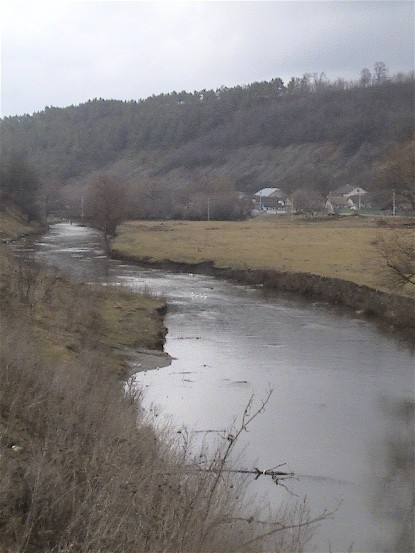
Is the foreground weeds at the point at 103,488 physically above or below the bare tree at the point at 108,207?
below

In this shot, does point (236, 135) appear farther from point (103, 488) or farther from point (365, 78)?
point (103, 488)

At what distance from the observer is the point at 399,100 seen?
122 meters

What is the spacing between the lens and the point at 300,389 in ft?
56.9

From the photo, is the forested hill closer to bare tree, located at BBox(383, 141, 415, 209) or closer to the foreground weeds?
bare tree, located at BBox(383, 141, 415, 209)

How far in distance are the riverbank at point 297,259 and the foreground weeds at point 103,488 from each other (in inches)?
659

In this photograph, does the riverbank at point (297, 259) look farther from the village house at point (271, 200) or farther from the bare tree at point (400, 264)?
the village house at point (271, 200)

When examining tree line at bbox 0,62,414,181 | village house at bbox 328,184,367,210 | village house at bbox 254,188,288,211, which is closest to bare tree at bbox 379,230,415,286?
village house at bbox 328,184,367,210

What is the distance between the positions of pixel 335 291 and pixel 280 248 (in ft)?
43.5

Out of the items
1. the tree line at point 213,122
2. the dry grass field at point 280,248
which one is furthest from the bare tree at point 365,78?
the dry grass field at point 280,248

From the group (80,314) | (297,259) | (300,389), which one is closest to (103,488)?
(300,389)

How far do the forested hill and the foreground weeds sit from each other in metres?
98.1

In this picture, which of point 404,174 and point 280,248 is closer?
point 404,174

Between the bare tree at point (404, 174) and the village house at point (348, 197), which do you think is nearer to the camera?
the bare tree at point (404, 174)

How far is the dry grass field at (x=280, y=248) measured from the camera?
34.4 m
